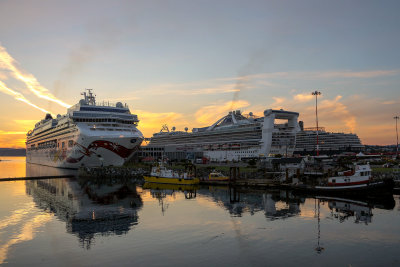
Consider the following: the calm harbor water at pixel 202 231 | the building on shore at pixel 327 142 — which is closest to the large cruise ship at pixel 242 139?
the building on shore at pixel 327 142

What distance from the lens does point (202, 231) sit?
981 inches

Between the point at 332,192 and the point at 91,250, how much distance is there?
100 ft

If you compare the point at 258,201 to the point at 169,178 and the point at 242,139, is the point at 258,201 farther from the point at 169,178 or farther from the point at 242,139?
the point at 242,139

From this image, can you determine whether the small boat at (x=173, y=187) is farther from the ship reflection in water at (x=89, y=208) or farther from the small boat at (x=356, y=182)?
the small boat at (x=356, y=182)

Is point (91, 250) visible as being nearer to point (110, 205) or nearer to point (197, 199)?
point (110, 205)

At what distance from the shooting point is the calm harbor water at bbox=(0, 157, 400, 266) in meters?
19.1

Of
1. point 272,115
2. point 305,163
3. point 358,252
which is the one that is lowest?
point 358,252

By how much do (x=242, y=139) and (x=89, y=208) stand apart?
6051cm

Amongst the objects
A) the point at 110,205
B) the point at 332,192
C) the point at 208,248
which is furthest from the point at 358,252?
the point at 110,205

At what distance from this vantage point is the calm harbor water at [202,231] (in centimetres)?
1909

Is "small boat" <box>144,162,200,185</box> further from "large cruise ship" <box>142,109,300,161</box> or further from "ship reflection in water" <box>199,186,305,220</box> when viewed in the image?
"large cruise ship" <box>142,109,300,161</box>

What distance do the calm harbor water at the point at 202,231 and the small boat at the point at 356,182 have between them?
6.53 feet

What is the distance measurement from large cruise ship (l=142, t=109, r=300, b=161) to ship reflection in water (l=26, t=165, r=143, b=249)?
4359cm

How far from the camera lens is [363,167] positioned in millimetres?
39219
